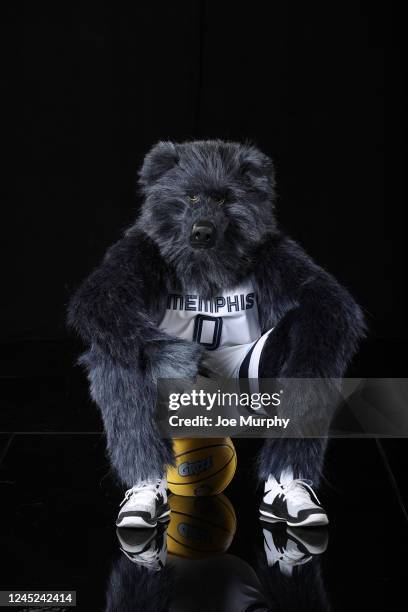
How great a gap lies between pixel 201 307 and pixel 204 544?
18.8 inches

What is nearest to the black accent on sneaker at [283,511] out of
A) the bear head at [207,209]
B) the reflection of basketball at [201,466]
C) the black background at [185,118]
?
the reflection of basketball at [201,466]

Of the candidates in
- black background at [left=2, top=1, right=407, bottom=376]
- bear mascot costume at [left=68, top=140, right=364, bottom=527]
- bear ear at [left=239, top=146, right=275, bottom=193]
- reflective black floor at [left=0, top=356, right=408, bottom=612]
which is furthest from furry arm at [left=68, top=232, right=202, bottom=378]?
black background at [left=2, top=1, right=407, bottom=376]

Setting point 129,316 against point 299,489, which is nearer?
point 129,316

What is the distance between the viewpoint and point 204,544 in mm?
2064

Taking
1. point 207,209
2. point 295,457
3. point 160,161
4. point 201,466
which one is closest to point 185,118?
point 160,161

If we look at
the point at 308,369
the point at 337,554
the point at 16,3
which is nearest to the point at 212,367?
the point at 308,369

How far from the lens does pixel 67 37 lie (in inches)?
124

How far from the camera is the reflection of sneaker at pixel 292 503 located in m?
2.09

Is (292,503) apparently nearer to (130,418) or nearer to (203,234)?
(130,418)

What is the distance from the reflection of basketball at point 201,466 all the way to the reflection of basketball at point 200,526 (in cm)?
2

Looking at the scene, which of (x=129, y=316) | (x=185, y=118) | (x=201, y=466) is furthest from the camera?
(x=185, y=118)

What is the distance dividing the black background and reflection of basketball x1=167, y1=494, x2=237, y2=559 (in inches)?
43.5

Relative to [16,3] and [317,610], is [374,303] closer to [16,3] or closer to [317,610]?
[16,3]

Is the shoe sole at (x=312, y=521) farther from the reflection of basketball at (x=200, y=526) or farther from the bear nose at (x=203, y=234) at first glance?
the bear nose at (x=203, y=234)
